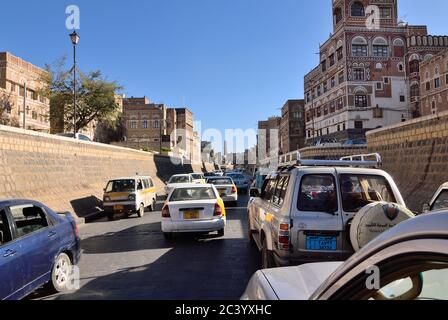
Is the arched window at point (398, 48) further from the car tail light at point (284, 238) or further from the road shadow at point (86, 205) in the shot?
the car tail light at point (284, 238)

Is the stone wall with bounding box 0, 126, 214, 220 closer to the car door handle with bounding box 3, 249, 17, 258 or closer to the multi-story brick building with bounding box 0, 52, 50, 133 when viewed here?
the car door handle with bounding box 3, 249, 17, 258

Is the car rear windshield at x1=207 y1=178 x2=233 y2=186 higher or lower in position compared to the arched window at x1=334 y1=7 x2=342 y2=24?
lower

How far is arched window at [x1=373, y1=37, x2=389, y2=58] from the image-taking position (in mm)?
62344

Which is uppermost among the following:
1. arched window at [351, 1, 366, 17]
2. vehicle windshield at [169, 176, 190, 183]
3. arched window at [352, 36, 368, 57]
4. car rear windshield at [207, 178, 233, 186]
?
arched window at [351, 1, 366, 17]

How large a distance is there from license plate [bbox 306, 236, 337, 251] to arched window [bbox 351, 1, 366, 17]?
64431mm

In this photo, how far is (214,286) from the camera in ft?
19.7

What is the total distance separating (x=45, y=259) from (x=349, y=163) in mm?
4646

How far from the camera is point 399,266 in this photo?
1587mm

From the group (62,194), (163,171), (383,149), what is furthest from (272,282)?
(163,171)

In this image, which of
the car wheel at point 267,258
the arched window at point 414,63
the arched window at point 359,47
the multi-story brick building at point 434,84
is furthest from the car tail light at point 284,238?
the arched window at point 414,63

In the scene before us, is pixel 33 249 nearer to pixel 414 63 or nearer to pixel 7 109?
pixel 7 109

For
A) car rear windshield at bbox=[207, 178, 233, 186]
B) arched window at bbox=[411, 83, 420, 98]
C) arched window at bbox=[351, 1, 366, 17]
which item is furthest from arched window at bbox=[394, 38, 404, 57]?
car rear windshield at bbox=[207, 178, 233, 186]

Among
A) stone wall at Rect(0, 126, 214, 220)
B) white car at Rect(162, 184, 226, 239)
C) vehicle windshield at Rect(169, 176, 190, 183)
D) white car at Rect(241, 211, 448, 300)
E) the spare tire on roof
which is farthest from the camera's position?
vehicle windshield at Rect(169, 176, 190, 183)
